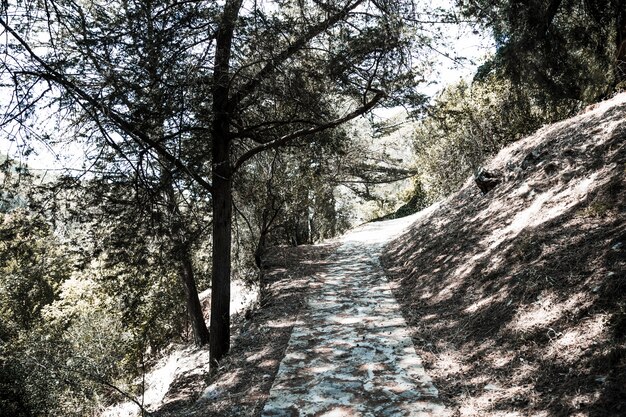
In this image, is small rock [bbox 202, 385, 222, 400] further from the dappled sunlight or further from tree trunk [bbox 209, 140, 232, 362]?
the dappled sunlight

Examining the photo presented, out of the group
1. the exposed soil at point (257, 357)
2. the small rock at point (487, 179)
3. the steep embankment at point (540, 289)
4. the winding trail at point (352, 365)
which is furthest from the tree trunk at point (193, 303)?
the small rock at point (487, 179)

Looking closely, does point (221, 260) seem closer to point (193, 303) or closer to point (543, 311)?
point (543, 311)

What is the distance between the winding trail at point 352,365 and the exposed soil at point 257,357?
20 centimetres

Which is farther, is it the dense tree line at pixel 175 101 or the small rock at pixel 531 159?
the small rock at pixel 531 159

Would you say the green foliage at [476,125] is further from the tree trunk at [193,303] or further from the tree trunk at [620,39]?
the tree trunk at [193,303]

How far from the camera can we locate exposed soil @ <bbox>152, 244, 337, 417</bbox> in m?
4.48

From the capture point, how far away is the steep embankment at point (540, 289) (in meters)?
3.21

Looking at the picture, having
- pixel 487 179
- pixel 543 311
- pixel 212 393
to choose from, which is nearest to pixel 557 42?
pixel 487 179

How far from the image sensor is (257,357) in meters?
5.69

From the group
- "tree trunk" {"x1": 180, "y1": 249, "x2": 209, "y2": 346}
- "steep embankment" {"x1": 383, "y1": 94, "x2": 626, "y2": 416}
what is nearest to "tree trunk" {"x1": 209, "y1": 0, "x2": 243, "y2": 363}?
"steep embankment" {"x1": 383, "y1": 94, "x2": 626, "y2": 416}

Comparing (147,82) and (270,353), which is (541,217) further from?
(147,82)

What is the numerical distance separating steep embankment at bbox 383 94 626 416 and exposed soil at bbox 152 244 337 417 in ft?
6.20

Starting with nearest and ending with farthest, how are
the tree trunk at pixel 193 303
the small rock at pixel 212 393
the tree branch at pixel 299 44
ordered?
the small rock at pixel 212 393 → the tree branch at pixel 299 44 → the tree trunk at pixel 193 303

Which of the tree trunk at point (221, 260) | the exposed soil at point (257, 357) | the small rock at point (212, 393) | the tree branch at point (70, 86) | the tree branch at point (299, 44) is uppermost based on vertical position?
the tree branch at point (299, 44)
